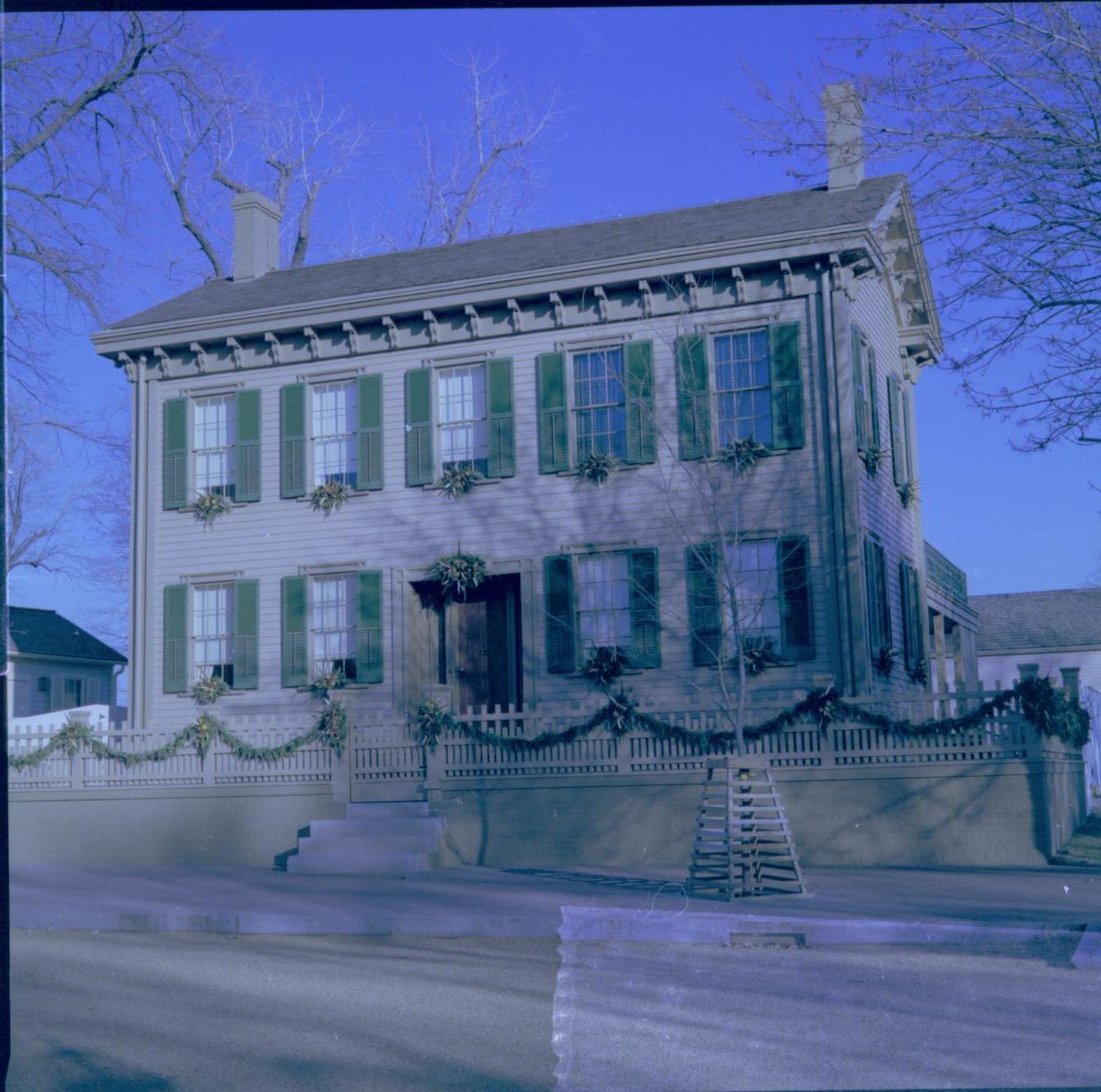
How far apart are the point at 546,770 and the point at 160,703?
662 cm

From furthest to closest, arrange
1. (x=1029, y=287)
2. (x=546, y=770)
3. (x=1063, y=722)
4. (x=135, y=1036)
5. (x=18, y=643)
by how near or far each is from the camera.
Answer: (x=18, y=643)
(x=546, y=770)
(x=1063, y=722)
(x=1029, y=287)
(x=135, y=1036)

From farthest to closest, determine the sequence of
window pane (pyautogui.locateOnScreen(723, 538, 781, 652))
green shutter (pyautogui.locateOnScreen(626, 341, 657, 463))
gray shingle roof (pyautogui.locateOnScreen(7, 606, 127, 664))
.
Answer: gray shingle roof (pyautogui.locateOnScreen(7, 606, 127, 664)) → green shutter (pyautogui.locateOnScreen(626, 341, 657, 463)) → window pane (pyautogui.locateOnScreen(723, 538, 781, 652))

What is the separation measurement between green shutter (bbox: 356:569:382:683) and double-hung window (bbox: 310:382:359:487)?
1651 mm

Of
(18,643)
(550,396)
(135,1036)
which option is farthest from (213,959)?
→ (18,643)

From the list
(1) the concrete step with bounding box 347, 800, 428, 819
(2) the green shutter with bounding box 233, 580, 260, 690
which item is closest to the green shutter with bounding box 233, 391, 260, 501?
(2) the green shutter with bounding box 233, 580, 260, 690

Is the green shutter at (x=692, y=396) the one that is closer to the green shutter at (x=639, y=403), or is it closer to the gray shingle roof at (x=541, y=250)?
the green shutter at (x=639, y=403)

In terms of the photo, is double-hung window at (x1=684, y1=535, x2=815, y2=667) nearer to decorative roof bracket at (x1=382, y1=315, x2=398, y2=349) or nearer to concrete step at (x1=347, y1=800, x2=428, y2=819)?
concrete step at (x1=347, y1=800, x2=428, y2=819)

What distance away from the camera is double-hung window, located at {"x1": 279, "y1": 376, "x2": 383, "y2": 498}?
18.8 metres

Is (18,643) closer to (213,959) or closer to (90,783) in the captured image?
(90,783)

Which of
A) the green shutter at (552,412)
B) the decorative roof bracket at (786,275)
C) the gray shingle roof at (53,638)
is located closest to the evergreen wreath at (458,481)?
the green shutter at (552,412)

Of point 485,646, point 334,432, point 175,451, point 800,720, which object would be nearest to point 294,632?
point 485,646

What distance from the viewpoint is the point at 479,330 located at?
60.0ft

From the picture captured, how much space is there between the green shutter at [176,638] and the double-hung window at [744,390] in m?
8.12

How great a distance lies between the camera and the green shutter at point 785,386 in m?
16.7
